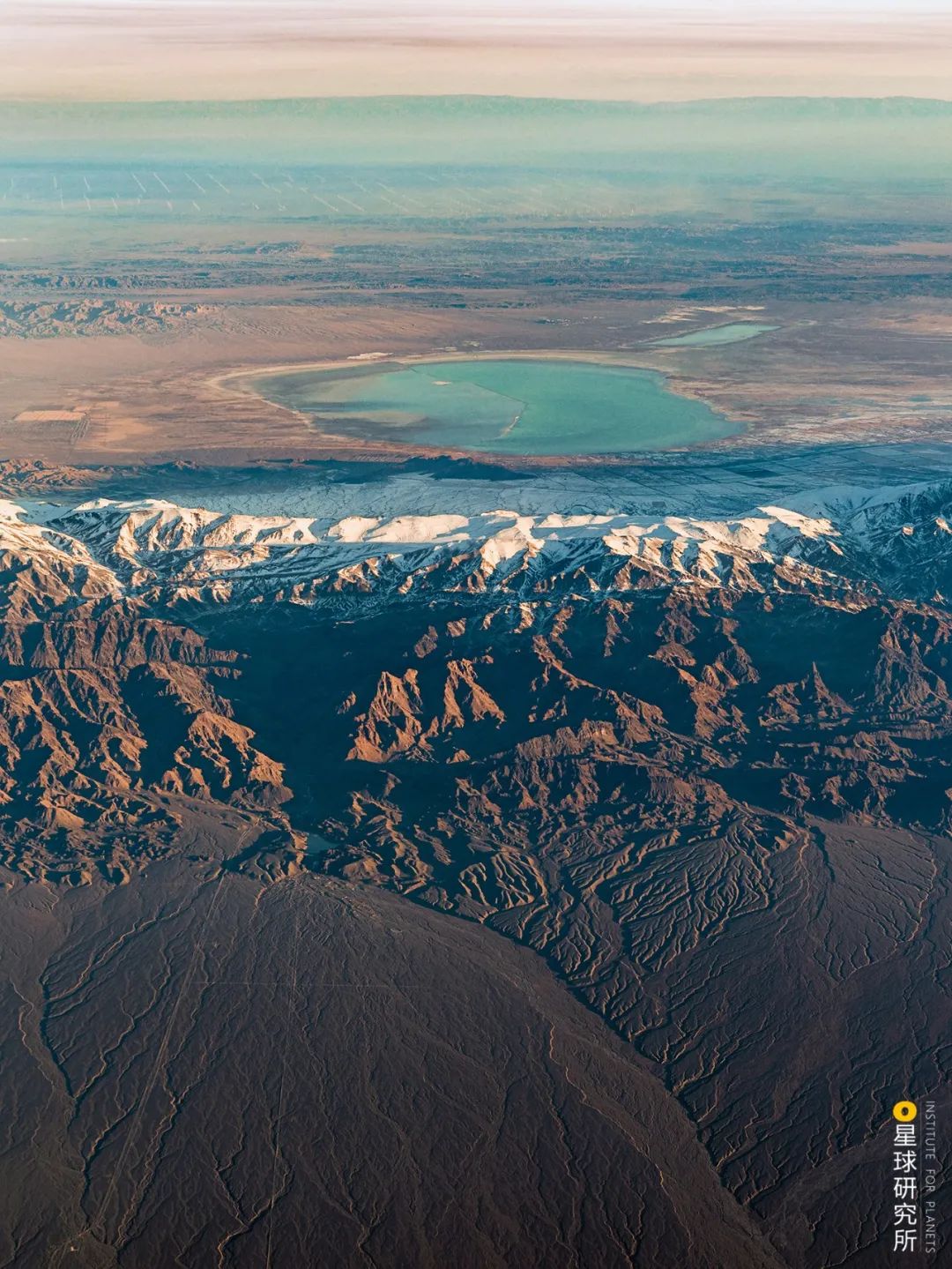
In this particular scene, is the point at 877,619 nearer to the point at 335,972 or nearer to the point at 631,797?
the point at 631,797

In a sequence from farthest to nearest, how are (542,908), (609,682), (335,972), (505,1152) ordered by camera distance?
(609,682) < (542,908) < (335,972) < (505,1152)

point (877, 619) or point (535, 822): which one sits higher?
point (877, 619)

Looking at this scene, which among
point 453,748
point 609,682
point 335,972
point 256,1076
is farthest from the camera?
point 609,682

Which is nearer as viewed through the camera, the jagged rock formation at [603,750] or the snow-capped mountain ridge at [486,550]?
the jagged rock formation at [603,750]

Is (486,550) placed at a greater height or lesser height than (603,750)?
greater

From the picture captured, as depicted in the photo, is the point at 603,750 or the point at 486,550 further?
the point at 486,550

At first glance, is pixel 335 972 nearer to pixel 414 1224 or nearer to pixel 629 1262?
pixel 414 1224

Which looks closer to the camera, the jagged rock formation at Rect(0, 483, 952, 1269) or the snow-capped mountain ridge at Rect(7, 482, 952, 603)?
the jagged rock formation at Rect(0, 483, 952, 1269)

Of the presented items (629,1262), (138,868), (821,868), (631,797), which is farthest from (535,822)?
(629,1262)

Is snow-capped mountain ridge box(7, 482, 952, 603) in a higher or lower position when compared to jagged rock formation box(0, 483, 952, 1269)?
higher

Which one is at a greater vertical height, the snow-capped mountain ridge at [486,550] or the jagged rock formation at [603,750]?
the snow-capped mountain ridge at [486,550]

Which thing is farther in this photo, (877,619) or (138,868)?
(877,619)
